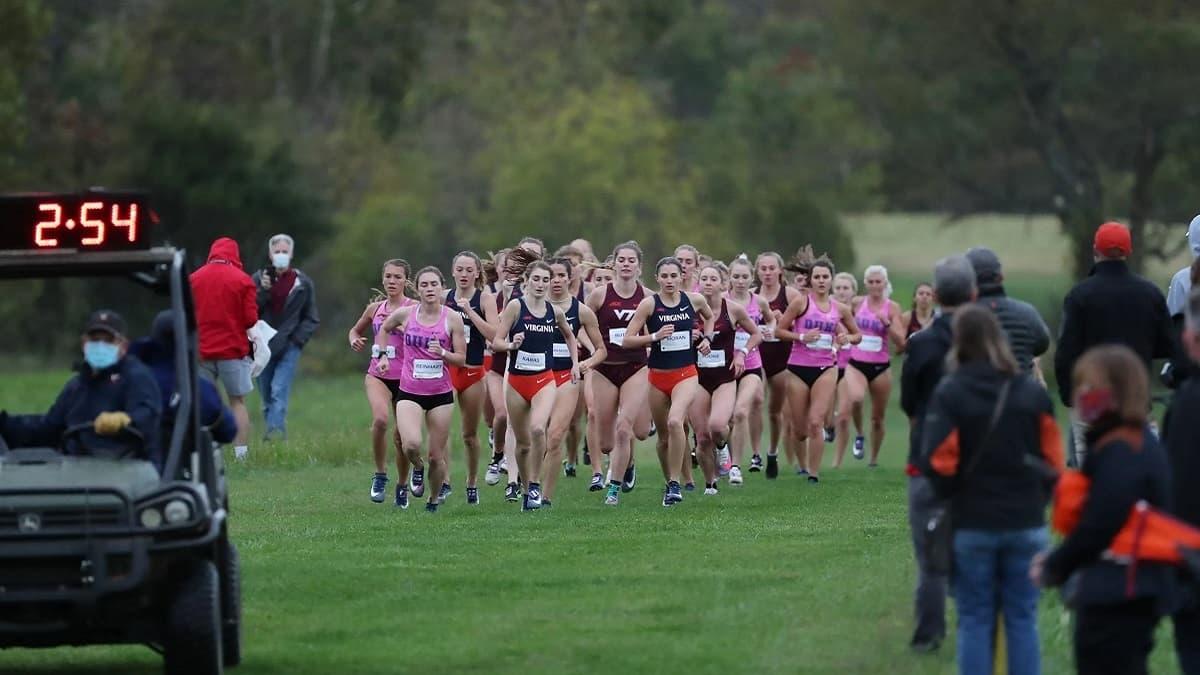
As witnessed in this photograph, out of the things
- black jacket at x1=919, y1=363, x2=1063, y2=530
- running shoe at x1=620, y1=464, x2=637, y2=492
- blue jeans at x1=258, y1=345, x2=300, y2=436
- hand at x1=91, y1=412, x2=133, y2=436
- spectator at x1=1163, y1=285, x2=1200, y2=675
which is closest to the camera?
spectator at x1=1163, y1=285, x2=1200, y2=675

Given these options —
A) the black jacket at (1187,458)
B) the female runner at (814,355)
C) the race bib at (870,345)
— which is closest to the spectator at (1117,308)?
the black jacket at (1187,458)

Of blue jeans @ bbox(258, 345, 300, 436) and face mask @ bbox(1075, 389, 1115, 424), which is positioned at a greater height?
blue jeans @ bbox(258, 345, 300, 436)

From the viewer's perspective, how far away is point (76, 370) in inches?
460

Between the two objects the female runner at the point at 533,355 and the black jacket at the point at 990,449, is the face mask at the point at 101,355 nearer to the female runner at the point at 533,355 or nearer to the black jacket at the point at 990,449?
the black jacket at the point at 990,449

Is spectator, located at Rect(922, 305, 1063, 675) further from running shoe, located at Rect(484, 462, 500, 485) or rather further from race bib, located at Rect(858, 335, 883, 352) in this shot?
race bib, located at Rect(858, 335, 883, 352)

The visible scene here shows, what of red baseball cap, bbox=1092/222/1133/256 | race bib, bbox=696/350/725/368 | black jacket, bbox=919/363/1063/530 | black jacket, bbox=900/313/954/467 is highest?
red baseball cap, bbox=1092/222/1133/256

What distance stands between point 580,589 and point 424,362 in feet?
16.2

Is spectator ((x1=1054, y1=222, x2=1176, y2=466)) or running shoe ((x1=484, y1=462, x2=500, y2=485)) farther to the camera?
running shoe ((x1=484, y1=462, x2=500, y2=485))

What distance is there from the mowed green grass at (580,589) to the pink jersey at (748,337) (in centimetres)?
128

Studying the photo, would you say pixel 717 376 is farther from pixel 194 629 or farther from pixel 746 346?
pixel 194 629

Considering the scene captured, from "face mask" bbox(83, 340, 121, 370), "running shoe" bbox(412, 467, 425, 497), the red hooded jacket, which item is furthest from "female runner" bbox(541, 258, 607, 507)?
"face mask" bbox(83, 340, 121, 370)

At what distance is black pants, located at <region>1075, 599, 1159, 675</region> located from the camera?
347 inches

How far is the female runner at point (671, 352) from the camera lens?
771 inches

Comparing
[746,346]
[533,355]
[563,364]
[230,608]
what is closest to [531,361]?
[533,355]
